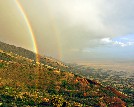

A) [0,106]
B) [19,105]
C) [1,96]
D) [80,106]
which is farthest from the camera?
[1,96]

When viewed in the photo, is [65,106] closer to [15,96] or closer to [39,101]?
[39,101]

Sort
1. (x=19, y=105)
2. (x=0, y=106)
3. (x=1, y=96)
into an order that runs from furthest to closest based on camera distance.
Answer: (x=1, y=96) < (x=19, y=105) < (x=0, y=106)

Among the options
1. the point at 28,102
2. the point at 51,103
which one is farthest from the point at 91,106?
the point at 28,102

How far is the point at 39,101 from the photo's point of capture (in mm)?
194500

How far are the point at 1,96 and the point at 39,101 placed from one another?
26607mm

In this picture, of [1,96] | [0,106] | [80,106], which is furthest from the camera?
[1,96]

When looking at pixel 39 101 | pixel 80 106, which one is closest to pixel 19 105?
pixel 39 101

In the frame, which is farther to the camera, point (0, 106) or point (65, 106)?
point (65, 106)

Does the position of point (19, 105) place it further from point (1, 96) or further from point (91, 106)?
point (91, 106)

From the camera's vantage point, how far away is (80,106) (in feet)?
608

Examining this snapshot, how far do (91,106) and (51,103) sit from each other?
2911 cm

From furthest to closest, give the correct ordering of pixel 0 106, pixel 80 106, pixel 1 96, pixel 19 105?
pixel 1 96, pixel 80 106, pixel 19 105, pixel 0 106

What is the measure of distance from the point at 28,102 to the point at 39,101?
8162 millimetres

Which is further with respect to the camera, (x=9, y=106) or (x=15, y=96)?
(x=15, y=96)
